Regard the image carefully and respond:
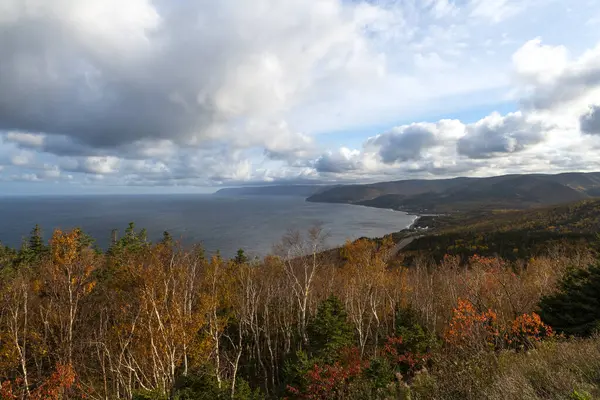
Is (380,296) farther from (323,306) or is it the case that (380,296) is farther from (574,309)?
(574,309)

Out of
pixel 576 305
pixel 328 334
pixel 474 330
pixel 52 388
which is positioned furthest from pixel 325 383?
pixel 52 388

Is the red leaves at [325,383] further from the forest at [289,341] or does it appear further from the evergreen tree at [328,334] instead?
the evergreen tree at [328,334]

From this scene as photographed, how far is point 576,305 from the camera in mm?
18750

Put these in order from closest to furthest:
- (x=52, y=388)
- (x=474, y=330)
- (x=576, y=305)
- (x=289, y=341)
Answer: (x=474, y=330) → (x=576, y=305) → (x=52, y=388) → (x=289, y=341)

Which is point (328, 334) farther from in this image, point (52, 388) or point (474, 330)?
point (52, 388)

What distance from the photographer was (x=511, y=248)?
97062mm

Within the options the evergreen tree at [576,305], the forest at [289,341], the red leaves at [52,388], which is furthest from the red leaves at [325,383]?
the red leaves at [52,388]

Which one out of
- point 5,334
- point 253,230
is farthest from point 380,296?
point 253,230

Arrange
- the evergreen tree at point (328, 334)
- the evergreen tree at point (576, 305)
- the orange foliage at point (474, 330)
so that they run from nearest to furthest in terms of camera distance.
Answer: the orange foliage at point (474, 330)
the evergreen tree at point (576, 305)
the evergreen tree at point (328, 334)

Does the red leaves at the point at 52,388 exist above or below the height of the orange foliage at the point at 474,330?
below

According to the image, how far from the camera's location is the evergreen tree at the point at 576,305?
1825 cm

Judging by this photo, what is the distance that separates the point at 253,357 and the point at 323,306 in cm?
1172

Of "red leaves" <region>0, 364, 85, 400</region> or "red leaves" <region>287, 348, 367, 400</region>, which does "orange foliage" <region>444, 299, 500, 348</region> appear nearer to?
"red leaves" <region>287, 348, 367, 400</region>

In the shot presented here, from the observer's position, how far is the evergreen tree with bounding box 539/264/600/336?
719 inches
